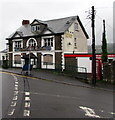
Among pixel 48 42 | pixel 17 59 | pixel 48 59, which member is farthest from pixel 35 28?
pixel 17 59

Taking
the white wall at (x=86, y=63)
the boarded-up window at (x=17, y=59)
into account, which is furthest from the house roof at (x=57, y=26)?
the white wall at (x=86, y=63)

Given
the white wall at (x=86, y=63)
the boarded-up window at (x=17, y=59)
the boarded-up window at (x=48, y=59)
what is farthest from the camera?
the boarded-up window at (x=17, y=59)

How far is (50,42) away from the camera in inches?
1236

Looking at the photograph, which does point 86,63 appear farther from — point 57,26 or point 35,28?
point 35,28

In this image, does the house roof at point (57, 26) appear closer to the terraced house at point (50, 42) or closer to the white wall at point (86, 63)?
the terraced house at point (50, 42)

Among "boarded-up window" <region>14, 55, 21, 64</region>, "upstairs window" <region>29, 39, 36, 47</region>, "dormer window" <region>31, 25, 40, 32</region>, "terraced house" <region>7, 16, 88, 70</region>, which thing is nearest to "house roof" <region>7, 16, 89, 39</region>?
"terraced house" <region>7, 16, 88, 70</region>

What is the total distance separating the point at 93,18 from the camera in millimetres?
17469

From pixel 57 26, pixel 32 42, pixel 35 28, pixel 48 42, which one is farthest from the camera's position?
pixel 35 28

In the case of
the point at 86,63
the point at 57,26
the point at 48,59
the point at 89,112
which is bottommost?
the point at 89,112

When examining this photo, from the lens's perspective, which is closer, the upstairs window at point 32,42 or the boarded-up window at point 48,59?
the boarded-up window at point 48,59

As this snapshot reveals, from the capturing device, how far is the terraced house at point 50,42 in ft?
98.5

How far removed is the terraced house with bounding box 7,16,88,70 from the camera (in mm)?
30013

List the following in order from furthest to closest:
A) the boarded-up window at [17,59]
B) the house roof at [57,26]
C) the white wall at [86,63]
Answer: the boarded-up window at [17,59] < the house roof at [57,26] < the white wall at [86,63]

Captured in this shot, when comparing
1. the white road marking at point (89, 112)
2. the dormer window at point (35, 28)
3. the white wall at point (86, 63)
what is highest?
the dormer window at point (35, 28)
